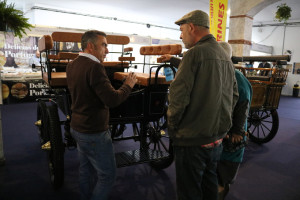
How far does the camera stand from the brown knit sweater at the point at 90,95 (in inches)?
67.8

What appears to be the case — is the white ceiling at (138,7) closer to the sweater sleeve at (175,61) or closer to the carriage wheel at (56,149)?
the sweater sleeve at (175,61)

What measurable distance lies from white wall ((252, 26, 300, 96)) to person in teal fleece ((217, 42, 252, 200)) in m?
14.5

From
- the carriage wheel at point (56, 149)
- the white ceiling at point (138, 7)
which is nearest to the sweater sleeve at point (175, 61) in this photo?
the carriage wheel at point (56, 149)

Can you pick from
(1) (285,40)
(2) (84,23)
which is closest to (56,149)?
(2) (84,23)

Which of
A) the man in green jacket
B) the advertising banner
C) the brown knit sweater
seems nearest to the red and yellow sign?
the man in green jacket

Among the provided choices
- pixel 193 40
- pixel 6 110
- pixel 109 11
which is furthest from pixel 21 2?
pixel 193 40

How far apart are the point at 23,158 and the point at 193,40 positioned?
3.24 metres

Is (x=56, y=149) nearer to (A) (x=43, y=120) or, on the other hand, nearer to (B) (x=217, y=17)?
(A) (x=43, y=120)

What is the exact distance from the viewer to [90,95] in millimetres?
1784

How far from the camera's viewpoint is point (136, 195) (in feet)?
8.73

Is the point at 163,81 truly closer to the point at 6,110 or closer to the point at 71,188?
the point at 71,188

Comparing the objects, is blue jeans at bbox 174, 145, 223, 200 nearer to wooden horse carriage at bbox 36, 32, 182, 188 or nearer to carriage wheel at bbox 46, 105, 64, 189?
wooden horse carriage at bbox 36, 32, 182, 188

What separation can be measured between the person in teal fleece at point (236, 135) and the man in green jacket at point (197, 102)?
40 cm

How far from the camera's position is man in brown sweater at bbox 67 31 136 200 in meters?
1.73
